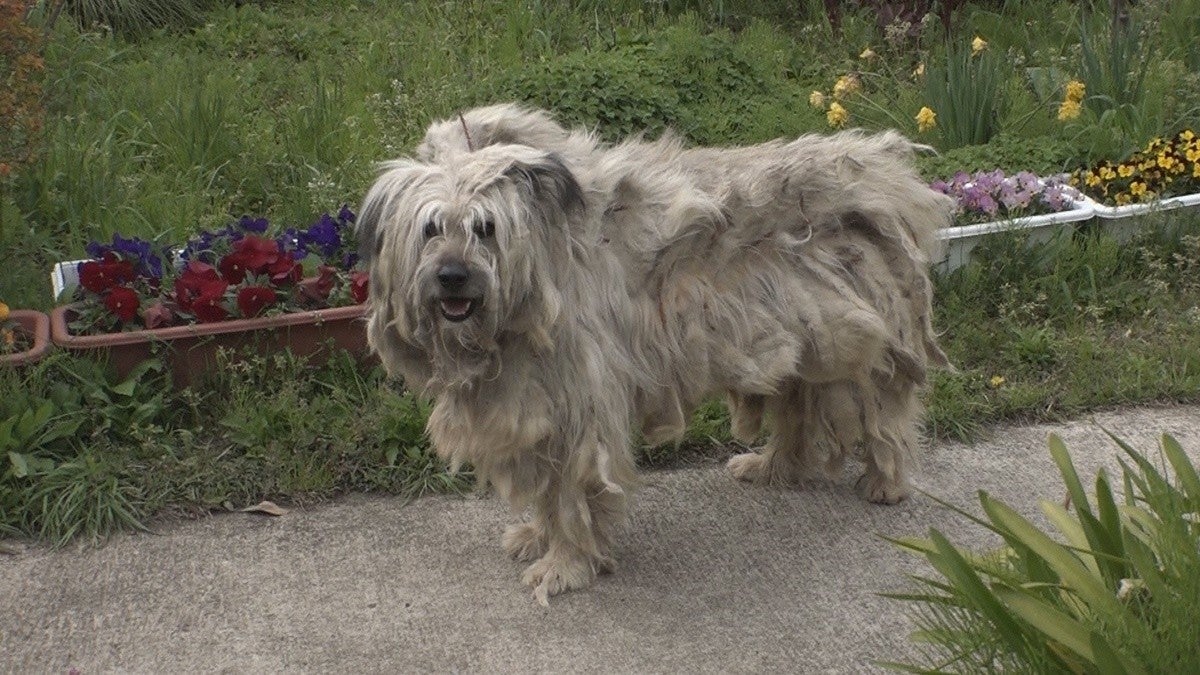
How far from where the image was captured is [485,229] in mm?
3959

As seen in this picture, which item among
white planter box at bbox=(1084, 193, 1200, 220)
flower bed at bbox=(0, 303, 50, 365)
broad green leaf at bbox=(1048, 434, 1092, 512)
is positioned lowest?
white planter box at bbox=(1084, 193, 1200, 220)

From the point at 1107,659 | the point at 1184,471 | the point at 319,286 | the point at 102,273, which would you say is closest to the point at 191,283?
the point at 102,273

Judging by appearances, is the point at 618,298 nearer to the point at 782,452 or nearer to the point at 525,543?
the point at 525,543

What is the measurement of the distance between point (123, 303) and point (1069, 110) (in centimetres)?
418

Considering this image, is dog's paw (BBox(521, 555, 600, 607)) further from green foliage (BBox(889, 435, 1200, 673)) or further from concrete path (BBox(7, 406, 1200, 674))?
green foliage (BBox(889, 435, 1200, 673))

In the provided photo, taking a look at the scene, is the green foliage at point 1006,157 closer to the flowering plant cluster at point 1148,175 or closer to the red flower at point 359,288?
the flowering plant cluster at point 1148,175

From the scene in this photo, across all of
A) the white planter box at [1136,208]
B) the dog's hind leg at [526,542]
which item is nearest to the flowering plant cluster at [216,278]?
the dog's hind leg at [526,542]

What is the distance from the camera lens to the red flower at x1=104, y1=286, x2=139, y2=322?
528 cm

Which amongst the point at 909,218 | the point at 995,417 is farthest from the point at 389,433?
the point at 995,417

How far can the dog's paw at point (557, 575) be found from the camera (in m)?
4.46

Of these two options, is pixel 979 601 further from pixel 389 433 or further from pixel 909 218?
pixel 389 433

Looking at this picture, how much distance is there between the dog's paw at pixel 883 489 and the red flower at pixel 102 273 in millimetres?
2640

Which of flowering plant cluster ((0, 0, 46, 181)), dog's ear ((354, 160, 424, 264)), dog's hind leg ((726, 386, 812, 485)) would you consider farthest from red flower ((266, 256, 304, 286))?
dog's hind leg ((726, 386, 812, 485))

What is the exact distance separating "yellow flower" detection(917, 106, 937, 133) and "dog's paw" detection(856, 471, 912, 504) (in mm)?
2392
